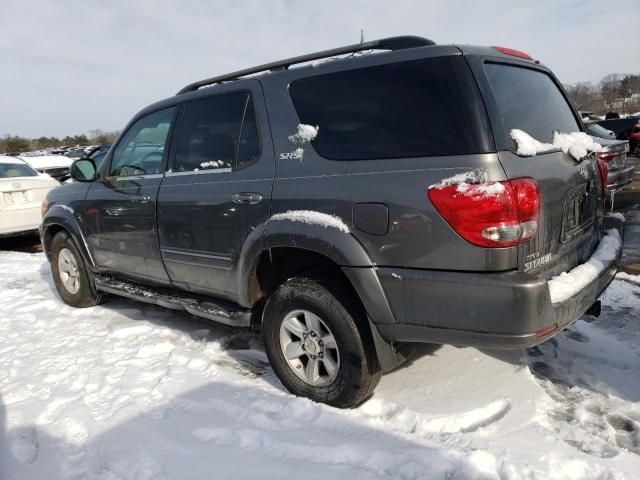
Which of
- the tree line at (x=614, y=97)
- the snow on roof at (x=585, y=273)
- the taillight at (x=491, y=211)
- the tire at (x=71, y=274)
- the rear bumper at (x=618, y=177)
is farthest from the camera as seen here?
the tree line at (x=614, y=97)

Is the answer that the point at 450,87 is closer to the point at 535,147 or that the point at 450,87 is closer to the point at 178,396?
the point at 535,147

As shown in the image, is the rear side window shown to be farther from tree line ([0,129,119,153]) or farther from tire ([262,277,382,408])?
tree line ([0,129,119,153])

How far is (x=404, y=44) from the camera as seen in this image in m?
2.73

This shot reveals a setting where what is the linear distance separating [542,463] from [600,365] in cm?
132

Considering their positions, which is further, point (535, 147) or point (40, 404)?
point (40, 404)

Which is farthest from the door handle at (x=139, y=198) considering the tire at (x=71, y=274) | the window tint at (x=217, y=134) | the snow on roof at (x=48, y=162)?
the snow on roof at (x=48, y=162)

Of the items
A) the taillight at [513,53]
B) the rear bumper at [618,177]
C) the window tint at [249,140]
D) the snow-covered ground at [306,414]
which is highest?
the taillight at [513,53]

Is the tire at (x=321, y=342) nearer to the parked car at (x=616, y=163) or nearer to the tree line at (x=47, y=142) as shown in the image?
the parked car at (x=616, y=163)

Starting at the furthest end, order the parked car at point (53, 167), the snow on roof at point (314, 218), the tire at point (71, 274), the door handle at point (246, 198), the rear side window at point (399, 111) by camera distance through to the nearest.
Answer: the parked car at point (53, 167), the tire at point (71, 274), the door handle at point (246, 198), the snow on roof at point (314, 218), the rear side window at point (399, 111)

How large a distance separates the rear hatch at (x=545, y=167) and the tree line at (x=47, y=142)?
179ft

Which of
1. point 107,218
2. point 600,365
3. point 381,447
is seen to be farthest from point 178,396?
point 600,365

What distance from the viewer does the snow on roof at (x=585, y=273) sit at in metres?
2.44

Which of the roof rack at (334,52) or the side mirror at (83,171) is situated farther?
the side mirror at (83,171)

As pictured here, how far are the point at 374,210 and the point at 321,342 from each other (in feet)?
2.92
